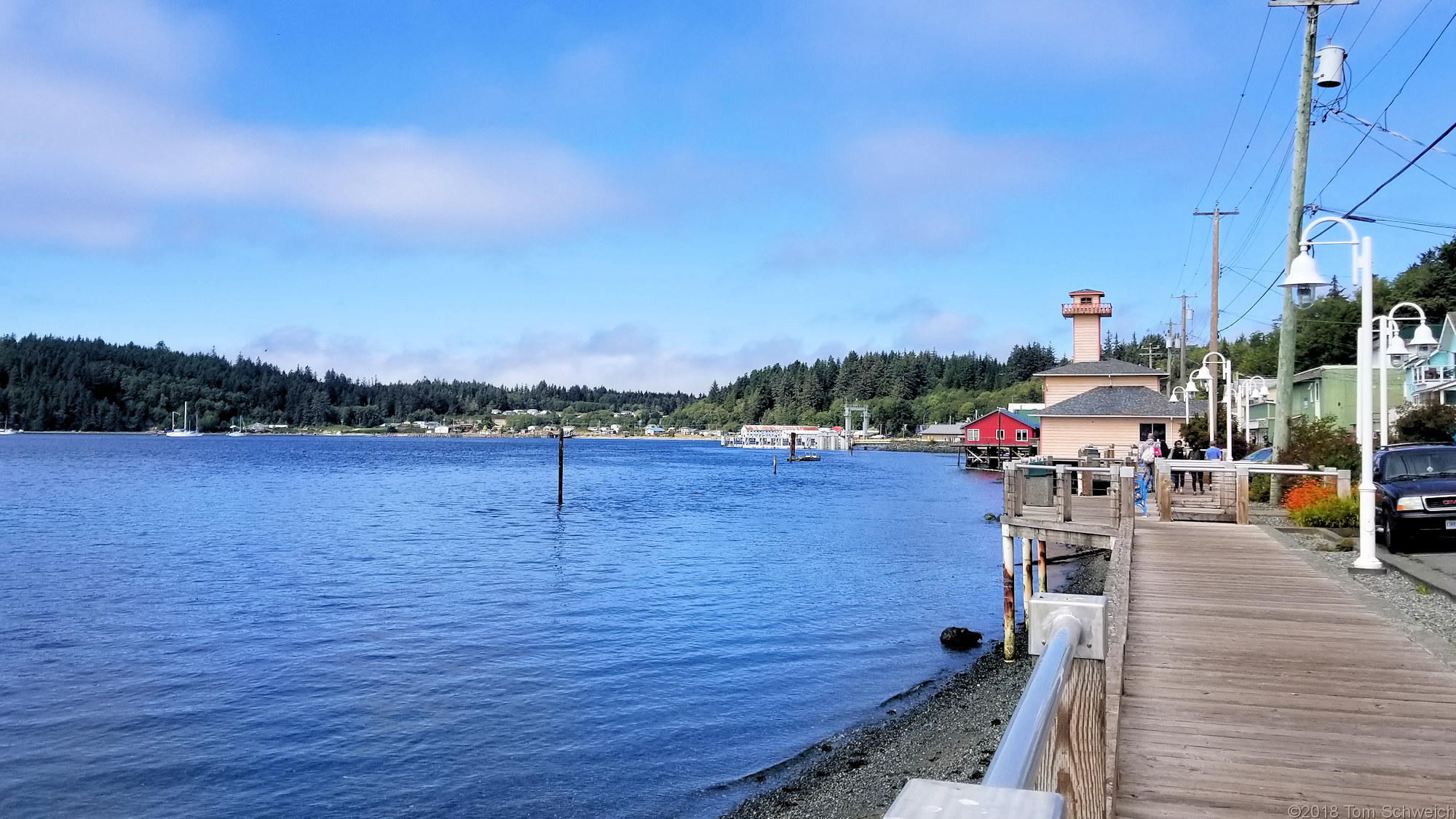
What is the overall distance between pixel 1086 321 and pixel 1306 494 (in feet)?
143

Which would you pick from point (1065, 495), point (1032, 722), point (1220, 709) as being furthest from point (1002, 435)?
point (1032, 722)

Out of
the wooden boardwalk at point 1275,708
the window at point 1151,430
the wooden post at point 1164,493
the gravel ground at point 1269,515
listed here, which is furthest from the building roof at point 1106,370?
the wooden boardwalk at point 1275,708

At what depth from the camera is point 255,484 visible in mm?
77750

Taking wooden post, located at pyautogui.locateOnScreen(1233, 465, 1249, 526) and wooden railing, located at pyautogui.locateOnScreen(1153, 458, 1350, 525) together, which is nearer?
wooden post, located at pyautogui.locateOnScreen(1233, 465, 1249, 526)

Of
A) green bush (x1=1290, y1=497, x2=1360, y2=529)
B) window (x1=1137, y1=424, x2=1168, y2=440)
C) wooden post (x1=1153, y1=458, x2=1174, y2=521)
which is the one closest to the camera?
green bush (x1=1290, y1=497, x2=1360, y2=529)

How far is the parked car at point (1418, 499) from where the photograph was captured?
16516 mm

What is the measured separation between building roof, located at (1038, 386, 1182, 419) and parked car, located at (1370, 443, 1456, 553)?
3299 centimetres

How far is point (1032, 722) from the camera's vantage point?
2.21m

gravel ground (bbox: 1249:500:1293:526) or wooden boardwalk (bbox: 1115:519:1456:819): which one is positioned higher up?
gravel ground (bbox: 1249:500:1293:526)

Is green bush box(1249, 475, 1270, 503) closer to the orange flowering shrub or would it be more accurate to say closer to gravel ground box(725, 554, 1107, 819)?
the orange flowering shrub

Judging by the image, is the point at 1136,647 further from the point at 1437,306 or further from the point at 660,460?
the point at 660,460

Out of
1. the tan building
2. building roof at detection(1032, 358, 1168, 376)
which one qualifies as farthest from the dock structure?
building roof at detection(1032, 358, 1168, 376)

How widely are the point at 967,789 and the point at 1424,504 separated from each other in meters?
18.9

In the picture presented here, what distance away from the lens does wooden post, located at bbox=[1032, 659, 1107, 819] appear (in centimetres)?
317
